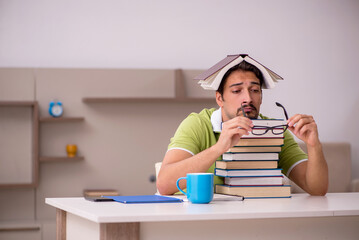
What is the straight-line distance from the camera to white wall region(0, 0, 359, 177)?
4.86 meters

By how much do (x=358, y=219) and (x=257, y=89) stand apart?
78 cm

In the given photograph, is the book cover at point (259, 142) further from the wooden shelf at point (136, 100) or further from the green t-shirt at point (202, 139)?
the wooden shelf at point (136, 100)

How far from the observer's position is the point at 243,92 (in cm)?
232

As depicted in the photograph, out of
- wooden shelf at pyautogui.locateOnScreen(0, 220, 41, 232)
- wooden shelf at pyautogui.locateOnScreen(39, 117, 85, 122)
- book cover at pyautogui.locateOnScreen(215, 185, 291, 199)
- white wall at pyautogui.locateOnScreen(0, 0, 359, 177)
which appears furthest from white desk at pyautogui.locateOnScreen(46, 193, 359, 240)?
white wall at pyautogui.locateOnScreen(0, 0, 359, 177)

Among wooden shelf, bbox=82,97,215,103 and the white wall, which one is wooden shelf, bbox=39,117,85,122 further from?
the white wall

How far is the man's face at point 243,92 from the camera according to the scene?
7.51ft

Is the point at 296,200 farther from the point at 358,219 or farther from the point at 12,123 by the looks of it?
the point at 12,123

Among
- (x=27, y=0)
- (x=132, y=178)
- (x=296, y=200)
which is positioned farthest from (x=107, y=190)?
(x=296, y=200)

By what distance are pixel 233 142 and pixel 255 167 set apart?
0.12 meters

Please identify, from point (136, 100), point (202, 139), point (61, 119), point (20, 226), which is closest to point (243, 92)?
point (202, 139)

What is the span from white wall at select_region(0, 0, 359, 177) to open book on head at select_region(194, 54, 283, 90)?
8.87ft

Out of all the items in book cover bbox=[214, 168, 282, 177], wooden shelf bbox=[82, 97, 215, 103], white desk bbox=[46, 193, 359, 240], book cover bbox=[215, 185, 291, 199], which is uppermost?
wooden shelf bbox=[82, 97, 215, 103]

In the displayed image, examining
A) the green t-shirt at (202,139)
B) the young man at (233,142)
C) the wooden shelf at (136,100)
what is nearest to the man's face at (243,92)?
the young man at (233,142)

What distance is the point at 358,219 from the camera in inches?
67.4
